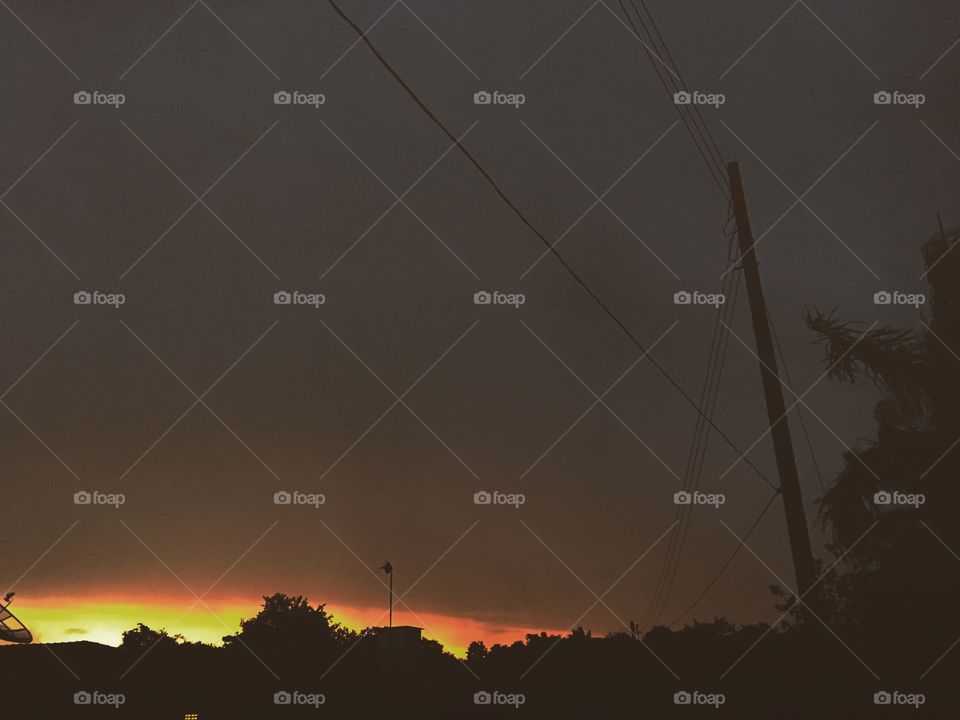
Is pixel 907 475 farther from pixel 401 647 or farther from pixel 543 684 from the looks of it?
pixel 401 647

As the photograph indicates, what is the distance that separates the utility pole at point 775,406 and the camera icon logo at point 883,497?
6.78m

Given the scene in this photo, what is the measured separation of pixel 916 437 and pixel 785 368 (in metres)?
4.47

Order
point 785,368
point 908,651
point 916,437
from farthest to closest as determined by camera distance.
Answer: point 916,437
point 785,368
point 908,651

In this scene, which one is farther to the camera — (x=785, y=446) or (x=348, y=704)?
(x=348, y=704)

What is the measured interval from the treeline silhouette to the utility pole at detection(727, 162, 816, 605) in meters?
0.92

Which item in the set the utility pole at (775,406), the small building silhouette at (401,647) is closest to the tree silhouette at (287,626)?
the small building silhouette at (401,647)

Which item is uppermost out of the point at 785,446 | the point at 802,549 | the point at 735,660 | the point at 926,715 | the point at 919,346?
the point at 919,346

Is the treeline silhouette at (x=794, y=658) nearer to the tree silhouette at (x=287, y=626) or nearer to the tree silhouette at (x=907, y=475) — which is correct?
the tree silhouette at (x=907, y=475)

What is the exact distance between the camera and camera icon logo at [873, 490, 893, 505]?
55.0ft

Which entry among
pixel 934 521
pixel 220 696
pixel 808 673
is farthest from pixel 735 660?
pixel 220 696

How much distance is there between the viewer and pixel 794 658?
12.6 m

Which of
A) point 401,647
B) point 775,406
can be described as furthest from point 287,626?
point 775,406

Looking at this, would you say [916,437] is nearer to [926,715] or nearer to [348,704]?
[926,715]

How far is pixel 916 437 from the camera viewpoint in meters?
17.9
